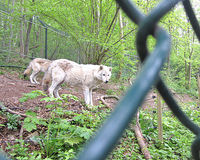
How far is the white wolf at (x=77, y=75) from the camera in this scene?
5.90m

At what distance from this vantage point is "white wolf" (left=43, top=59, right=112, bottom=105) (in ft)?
19.4

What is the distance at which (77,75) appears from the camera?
20.0 ft

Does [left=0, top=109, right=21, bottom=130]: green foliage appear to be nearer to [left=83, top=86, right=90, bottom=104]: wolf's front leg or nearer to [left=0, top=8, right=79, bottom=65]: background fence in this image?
[left=83, top=86, right=90, bottom=104]: wolf's front leg

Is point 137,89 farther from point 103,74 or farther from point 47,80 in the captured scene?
point 47,80

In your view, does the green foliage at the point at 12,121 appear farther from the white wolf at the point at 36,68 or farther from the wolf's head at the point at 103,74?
the white wolf at the point at 36,68

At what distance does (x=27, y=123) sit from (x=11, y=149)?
1.44 ft

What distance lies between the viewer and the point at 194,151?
61 centimetres

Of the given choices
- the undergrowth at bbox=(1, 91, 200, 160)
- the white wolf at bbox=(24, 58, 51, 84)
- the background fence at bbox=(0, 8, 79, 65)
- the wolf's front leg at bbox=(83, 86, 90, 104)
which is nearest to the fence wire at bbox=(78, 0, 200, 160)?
the undergrowth at bbox=(1, 91, 200, 160)

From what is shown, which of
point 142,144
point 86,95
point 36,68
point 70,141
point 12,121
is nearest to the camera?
point 70,141

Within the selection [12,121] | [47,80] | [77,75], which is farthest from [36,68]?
[12,121]

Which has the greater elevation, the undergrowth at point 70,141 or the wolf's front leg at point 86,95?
the wolf's front leg at point 86,95

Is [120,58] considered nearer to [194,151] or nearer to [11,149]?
[11,149]

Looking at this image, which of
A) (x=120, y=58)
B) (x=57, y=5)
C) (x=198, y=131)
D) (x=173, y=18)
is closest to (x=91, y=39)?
(x=120, y=58)

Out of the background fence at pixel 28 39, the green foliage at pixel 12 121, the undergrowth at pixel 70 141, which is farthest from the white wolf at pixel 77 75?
the background fence at pixel 28 39
